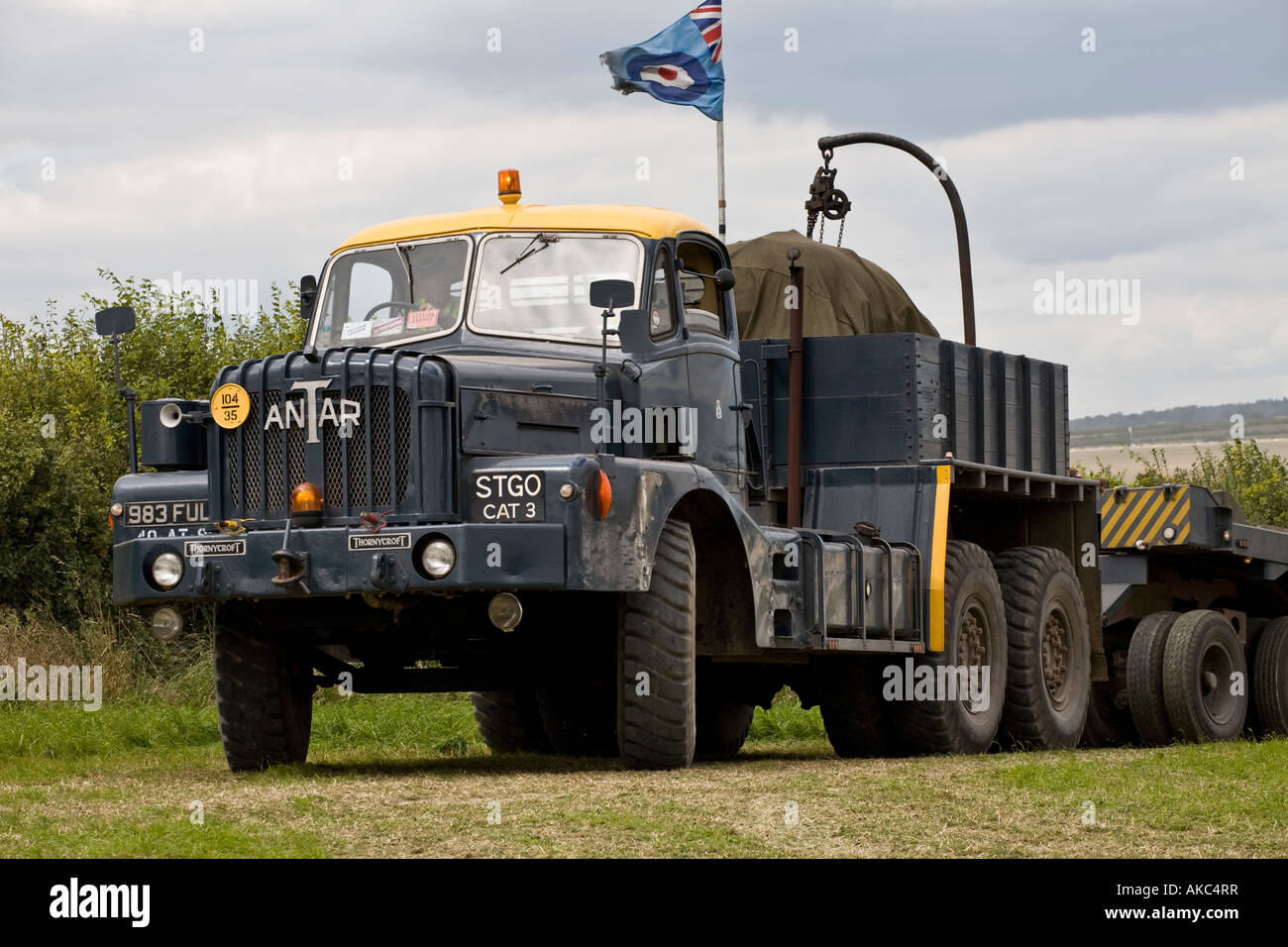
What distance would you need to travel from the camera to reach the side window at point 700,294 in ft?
40.2

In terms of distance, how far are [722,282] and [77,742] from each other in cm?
607

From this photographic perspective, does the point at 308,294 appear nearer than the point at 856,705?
Yes

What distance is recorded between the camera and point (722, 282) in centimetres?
1244

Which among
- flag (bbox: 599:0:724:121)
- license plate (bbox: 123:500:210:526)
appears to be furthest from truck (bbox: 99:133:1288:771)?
flag (bbox: 599:0:724:121)

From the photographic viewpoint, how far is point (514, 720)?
14.9 meters

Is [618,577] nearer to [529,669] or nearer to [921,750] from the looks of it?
[529,669]

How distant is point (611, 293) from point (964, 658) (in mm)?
5033

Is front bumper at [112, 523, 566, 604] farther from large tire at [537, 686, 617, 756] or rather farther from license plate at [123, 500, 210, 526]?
large tire at [537, 686, 617, 756]

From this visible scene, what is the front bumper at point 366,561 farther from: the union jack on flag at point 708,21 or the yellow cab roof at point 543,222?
the union jack on flag at point 708,21

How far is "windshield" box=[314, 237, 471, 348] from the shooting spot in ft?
38.7

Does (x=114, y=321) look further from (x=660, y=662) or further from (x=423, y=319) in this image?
(x=660, y=662)

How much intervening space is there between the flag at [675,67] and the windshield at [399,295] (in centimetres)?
691

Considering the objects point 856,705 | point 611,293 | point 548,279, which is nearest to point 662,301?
point 548,279

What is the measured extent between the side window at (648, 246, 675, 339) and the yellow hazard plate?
8.26 feet
